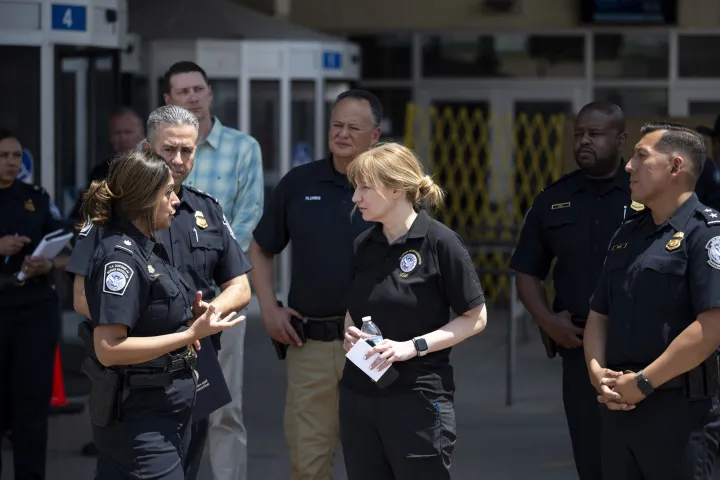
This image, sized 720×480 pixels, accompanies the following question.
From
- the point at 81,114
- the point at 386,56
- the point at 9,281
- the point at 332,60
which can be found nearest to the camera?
the point at 9,281

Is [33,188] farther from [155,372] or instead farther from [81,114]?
[81,114]

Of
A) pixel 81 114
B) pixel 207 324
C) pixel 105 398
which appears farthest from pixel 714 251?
pixel 81 114

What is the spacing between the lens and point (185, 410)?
4016 millimetres

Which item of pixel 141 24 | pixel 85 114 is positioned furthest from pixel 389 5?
pixel 85 114

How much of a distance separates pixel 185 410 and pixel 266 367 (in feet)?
18.6

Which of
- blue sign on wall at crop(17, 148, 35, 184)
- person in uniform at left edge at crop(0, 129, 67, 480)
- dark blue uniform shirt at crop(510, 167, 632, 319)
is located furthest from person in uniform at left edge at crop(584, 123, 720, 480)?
blue sign on wall at crop(17, 148, 35, 184)

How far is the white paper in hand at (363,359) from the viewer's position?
393 cm

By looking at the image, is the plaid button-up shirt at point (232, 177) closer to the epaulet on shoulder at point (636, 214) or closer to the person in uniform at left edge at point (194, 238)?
the person in uniform at left edge at point (194, 238)

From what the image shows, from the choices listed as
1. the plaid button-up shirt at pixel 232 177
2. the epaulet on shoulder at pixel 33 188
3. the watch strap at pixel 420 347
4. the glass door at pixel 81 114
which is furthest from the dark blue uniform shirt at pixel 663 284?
the glass door at pixel 81 114

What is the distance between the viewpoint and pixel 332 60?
1244 cm

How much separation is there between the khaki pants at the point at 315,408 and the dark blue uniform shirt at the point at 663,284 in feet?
4.49

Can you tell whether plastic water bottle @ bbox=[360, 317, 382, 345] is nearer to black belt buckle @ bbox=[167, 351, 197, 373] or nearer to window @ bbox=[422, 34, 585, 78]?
black belt buckle @ bbox=[167, 351, 197, 373]

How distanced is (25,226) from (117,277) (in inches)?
84.6

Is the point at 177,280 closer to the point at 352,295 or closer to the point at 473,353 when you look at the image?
the point at 352,295
